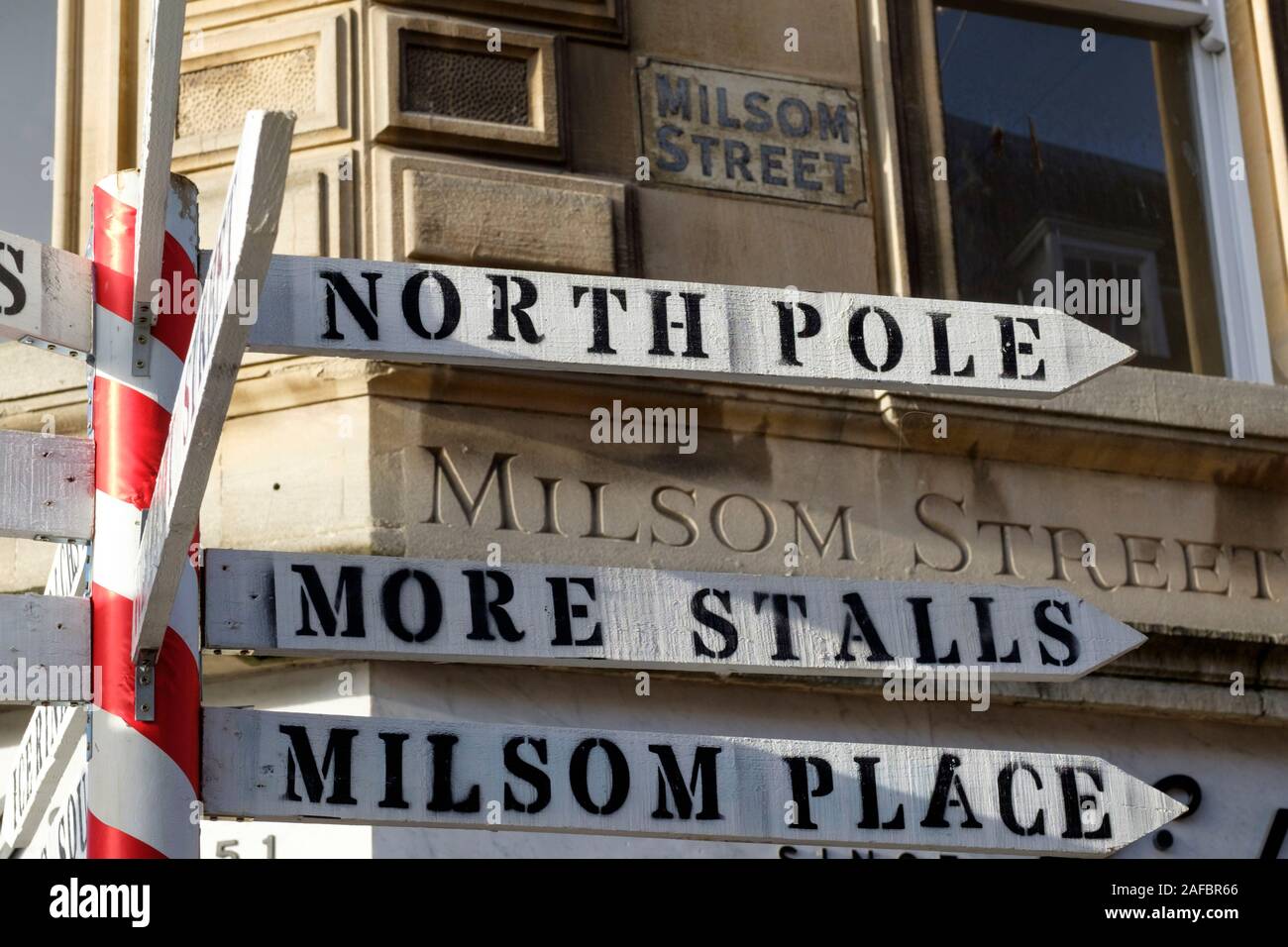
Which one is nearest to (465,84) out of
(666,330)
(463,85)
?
(463,85)

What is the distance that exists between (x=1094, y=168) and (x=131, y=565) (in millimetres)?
4968

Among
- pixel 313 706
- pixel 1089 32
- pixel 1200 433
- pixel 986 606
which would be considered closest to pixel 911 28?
pixel 1089 32

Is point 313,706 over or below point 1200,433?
below

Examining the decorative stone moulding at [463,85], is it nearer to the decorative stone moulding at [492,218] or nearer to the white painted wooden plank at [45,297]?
the decorative stone moulding at [492,218]

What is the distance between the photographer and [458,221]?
611 centimetres

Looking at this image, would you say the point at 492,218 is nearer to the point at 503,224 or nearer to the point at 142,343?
the point at 503,224

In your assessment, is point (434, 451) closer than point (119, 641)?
No

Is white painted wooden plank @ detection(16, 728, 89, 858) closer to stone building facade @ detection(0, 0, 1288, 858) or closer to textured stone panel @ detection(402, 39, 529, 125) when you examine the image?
stone building facade @ detection(0, 0, 1288, 858)

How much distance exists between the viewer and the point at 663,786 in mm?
3633

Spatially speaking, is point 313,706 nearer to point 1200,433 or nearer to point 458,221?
point 458,221

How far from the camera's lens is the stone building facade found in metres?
5.80

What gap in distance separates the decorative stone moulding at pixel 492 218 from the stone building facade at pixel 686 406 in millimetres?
10

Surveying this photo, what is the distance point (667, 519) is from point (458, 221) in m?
1.03
